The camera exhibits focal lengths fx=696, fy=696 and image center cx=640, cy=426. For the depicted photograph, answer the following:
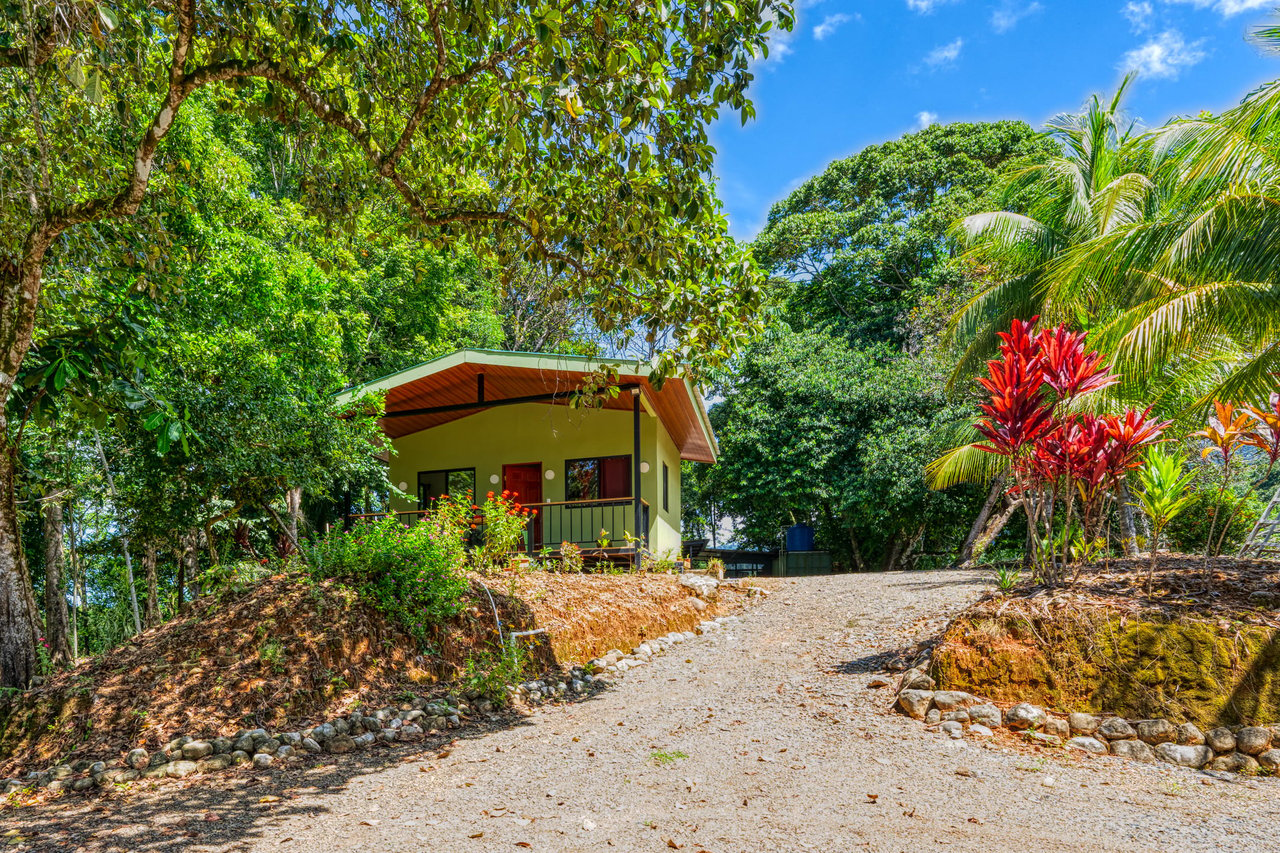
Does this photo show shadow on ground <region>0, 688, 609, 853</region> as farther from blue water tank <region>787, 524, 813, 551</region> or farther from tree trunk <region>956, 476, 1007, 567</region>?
blue water tank <region>787, 524, 813, 551</region>

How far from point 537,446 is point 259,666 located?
9.08 meters

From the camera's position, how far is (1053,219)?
43.0 feet

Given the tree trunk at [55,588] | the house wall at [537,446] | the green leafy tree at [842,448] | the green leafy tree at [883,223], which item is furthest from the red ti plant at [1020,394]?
the green leafy tree at [883,223]


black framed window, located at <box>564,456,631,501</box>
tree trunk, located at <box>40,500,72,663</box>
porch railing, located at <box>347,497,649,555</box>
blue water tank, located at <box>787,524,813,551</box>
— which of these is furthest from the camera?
blue water tank, located at <box>787,524,813,551</box>

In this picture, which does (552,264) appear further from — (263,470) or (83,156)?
(263,470)

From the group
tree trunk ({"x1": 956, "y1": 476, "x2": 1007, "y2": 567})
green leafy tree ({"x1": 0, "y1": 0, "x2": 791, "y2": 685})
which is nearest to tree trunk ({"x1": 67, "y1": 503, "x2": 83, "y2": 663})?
green leafy tree ({"x1": 0, "y1": 0, "x2": 791, "y2": 685})

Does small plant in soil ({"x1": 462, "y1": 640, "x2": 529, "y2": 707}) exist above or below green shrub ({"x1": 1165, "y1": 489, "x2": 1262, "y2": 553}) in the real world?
below

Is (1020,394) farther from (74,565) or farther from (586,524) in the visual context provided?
(74,565)

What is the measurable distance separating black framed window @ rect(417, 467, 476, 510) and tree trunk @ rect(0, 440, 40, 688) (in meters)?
9.56

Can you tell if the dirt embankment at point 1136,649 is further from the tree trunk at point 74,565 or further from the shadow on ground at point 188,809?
the tree trunk at point 74,565

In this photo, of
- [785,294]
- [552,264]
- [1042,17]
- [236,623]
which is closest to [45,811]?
[236,623]

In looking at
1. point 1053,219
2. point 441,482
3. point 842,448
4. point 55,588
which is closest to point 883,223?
point 842,448

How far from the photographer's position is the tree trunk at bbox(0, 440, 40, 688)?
18.3ft

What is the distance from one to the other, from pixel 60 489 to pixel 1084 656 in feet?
40.0
